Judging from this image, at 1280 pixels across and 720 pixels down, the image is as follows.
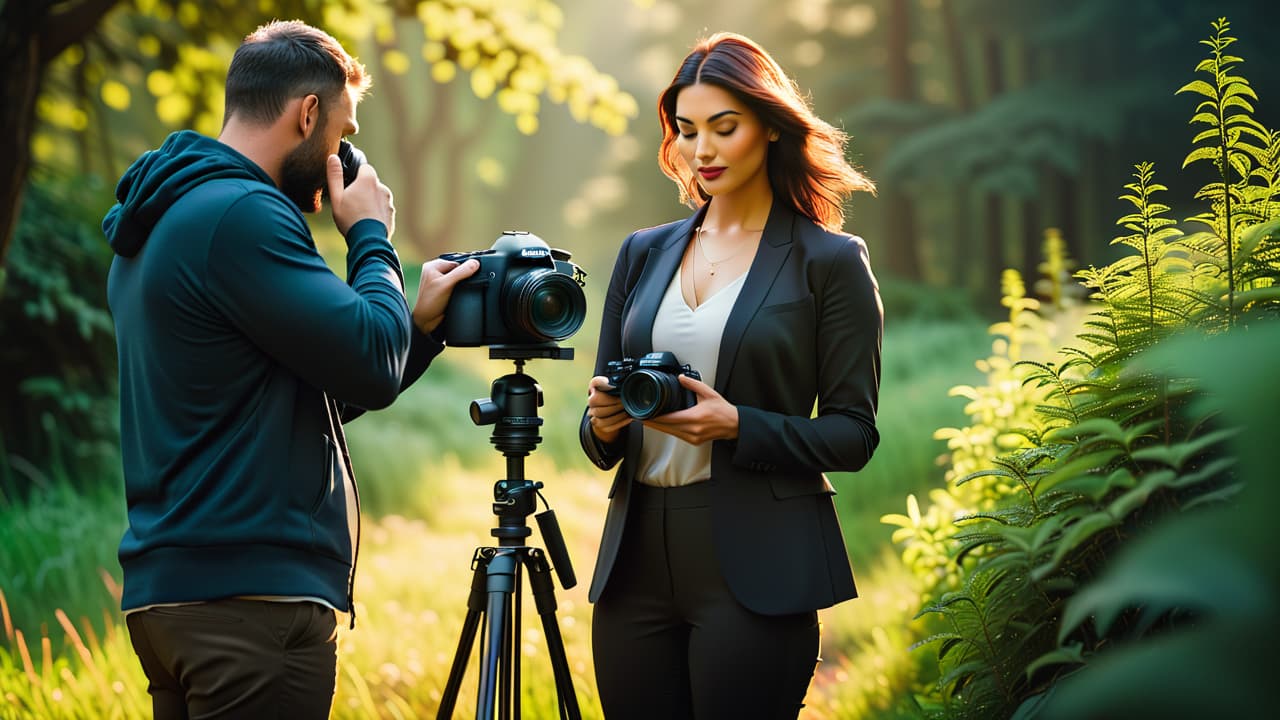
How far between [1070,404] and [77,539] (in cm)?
523

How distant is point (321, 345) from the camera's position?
6.78ft

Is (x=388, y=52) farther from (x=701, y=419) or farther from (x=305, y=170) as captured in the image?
(x=701, y=419)

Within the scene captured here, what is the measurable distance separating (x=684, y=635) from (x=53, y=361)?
5.77 m

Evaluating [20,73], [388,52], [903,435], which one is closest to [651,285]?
[20,73]

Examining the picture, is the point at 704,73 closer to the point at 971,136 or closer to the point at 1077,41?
the point at 971,136

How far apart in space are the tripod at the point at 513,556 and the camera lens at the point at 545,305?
59 millimetres

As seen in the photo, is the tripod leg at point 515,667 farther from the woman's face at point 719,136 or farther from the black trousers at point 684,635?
the woman's face at point 719,136

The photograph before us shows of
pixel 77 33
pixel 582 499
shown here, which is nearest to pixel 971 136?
pixel 582 499

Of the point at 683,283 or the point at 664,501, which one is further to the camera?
the point at 683,283

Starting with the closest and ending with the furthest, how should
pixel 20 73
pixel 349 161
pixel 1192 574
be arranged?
pixel 1192 574, pixel 349 161, pixel 20 73

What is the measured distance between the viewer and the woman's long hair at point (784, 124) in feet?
8.49

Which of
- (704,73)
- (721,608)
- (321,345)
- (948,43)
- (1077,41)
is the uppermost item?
(948,43)

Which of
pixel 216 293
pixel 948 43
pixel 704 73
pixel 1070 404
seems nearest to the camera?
pixel 216 293

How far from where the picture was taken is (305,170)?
92.0 inches
